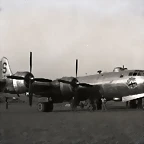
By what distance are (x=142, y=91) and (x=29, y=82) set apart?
857 centimetres

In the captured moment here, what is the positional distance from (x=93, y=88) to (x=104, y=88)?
3.61ft

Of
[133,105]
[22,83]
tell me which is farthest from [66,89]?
[133,105]

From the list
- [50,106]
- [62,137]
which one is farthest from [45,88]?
[62,137]

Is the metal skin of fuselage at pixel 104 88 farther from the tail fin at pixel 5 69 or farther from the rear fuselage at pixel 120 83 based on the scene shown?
the tail fin at pixel 5 69

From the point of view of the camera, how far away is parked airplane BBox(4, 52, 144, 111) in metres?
21.1

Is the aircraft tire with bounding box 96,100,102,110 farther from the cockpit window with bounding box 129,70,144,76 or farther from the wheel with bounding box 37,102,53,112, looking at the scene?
the wheel with bounding box 37,102,53,112

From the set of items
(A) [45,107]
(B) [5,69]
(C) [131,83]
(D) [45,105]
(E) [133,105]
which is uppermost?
(B) [5,69]

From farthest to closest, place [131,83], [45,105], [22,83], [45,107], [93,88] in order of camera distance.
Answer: [93,88] → [45,105] → [45,107] → [22,83] → [131,83]

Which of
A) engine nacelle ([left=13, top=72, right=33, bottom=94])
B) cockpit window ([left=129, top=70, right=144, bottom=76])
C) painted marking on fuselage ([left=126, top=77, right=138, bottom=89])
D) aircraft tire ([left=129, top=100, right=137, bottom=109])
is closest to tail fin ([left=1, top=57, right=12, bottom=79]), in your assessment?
engine nacelle ([left=13, top=72, right=33, bottom=94])

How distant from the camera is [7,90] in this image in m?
22.8

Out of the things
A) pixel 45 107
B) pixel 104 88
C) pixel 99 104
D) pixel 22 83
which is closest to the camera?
pixel 22 83

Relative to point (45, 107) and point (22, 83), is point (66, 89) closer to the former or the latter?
point (45, 107)

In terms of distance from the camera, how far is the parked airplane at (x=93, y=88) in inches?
830

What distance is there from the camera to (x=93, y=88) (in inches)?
920
